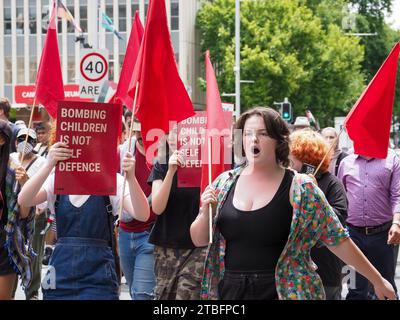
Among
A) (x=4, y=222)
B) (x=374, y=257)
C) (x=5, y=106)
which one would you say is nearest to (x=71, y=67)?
(x=5, y=106)

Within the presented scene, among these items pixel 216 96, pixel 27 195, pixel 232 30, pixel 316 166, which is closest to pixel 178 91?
pixel 216 96

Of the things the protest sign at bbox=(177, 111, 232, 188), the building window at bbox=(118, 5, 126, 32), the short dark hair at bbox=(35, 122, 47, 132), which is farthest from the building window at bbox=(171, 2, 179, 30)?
the protest sign at bbox=(177, 111, 232, 188)

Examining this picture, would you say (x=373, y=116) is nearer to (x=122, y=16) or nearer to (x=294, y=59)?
(x=294, y=59)

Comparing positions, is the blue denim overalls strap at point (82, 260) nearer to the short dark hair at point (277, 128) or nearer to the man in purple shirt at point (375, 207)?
the short dark hair at point (277, 128)

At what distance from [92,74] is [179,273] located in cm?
926

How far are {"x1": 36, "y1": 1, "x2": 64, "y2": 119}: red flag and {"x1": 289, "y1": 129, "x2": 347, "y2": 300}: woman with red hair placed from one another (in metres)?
2.84

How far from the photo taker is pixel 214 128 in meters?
6.98

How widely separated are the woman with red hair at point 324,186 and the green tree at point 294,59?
157 feet

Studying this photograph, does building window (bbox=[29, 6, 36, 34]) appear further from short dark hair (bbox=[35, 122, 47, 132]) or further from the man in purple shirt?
the man in purple shirt

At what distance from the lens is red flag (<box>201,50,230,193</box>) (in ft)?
22.7

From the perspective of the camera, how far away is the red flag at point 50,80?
31.6ft

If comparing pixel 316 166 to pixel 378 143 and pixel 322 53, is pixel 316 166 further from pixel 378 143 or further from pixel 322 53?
pixel 322 53
